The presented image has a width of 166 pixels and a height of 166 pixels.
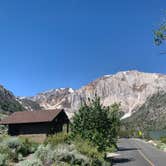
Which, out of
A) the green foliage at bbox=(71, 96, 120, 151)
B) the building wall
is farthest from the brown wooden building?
the green foliage at bbox=(71, 96, 120, 151)

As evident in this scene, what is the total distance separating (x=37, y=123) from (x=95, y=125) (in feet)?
66.7

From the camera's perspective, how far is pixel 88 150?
Answer: 24.8 metres

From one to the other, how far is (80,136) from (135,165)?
5970mm

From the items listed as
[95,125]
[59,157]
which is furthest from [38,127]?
[59,157]

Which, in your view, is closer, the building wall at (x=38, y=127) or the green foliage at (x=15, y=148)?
the green foliage at (x=15, y=148)

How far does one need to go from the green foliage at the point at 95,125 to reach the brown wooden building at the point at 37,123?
16.9 meters

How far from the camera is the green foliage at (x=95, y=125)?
32.2 metres

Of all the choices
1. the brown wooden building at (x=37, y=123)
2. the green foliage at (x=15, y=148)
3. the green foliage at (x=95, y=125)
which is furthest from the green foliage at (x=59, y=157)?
the brown wooden building at (x=37, y=123)

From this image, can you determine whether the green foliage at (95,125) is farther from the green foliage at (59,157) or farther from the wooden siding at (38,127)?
the wooden siding at (38,127)

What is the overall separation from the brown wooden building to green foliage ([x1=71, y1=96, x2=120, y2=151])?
55.5 feet

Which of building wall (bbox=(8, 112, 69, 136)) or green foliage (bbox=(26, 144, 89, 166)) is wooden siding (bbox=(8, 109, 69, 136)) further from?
green foliage (bbox=(26, 144, 89, 166))

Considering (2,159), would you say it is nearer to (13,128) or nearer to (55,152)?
(55,152)

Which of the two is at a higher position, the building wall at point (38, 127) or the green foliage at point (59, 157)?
the building wall at point (38, 127)

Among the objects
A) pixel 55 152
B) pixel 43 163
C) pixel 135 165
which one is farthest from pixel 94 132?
pixel 43 163
